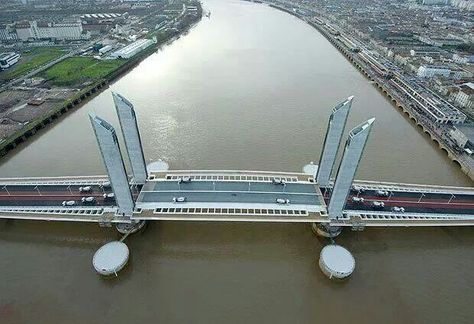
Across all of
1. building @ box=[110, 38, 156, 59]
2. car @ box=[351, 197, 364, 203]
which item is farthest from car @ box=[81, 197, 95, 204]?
building @ box=[110, 38, 156, 59]

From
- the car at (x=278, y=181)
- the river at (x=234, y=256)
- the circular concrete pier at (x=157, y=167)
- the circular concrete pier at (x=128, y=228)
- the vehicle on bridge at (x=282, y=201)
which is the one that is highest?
the vehicle on bridge at (x=282, y=201)

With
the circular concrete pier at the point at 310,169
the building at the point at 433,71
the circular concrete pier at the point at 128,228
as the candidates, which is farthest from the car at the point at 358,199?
the building at the point at 433,71

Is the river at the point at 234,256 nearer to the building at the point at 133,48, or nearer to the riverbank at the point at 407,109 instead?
the riverbank at the point at 407,109

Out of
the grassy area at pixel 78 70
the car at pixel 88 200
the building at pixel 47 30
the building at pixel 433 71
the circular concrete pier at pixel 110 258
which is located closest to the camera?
the circular concrete pier at pixel 110 258

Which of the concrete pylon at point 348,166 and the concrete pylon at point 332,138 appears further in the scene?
the concrete pylon at point 332,138

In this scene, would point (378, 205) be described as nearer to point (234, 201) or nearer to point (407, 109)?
point (234, 201)

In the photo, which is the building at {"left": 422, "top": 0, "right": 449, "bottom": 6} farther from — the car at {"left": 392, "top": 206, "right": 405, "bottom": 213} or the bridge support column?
the bridge support column

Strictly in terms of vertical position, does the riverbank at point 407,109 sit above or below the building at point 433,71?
below
